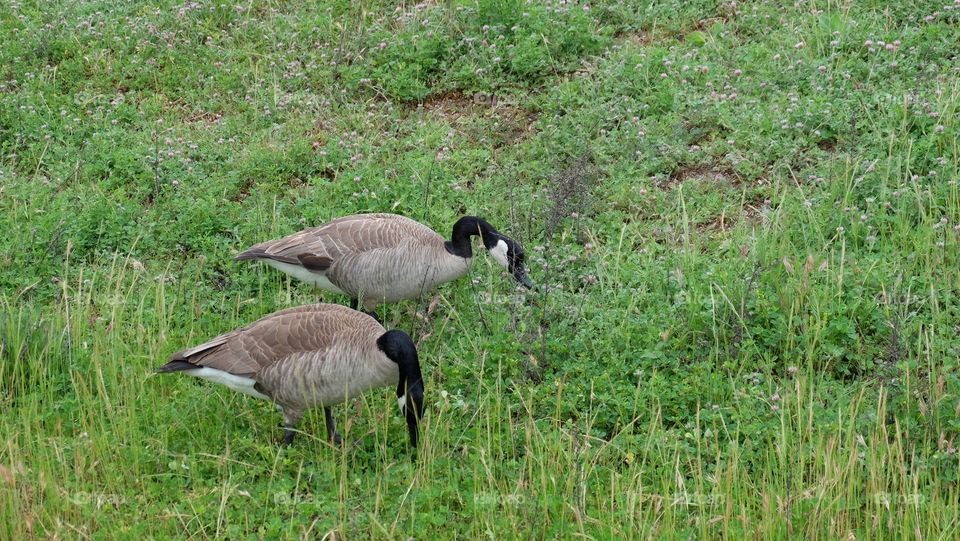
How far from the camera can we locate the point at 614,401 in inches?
227

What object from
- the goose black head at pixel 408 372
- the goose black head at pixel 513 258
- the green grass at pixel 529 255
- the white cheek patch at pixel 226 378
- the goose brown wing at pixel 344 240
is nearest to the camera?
the green grass at pixel 529 255

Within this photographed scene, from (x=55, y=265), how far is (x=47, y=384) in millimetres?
1826

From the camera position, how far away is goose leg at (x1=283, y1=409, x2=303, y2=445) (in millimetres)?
→ 5664

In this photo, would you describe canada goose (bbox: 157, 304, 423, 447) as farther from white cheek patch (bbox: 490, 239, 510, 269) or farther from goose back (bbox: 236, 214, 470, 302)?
white cheek patch (bbox: 490, 239, 510, 269)

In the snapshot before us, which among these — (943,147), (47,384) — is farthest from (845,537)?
(47,384)

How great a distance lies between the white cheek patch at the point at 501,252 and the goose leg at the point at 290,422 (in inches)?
77.9

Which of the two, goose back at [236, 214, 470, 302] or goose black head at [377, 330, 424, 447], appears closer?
goose black head at [377, 330, 424, 447]

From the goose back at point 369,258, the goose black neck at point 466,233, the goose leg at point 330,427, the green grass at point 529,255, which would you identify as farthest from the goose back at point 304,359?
the goose black neck at point 466,233

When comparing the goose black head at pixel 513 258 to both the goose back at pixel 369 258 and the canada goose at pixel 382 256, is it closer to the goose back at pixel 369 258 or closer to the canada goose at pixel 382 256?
the canada goose at pixel 382 256

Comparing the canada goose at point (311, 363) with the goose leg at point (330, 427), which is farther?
the goose leg at point (330, 427)

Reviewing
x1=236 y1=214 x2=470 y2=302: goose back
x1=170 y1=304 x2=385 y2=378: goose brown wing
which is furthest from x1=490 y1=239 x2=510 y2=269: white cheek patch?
x1=170 y1=304 x2=385 y2=378: goose brown wing

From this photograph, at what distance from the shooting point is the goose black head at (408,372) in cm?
535

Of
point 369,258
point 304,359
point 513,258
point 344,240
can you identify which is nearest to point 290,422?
point 304,359

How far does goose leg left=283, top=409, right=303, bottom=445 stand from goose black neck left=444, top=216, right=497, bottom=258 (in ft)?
6.26
